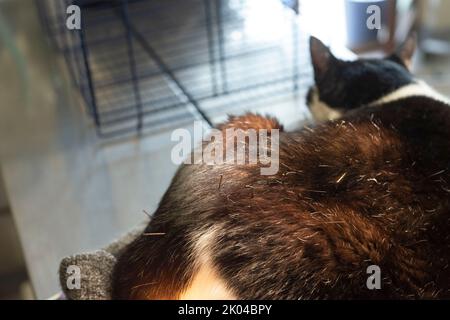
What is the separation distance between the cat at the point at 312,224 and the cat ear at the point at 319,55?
0.81ft

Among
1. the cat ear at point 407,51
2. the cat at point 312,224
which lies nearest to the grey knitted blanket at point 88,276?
the cat at point 312,224

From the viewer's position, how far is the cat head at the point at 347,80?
91 cm

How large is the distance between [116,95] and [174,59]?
14 cm

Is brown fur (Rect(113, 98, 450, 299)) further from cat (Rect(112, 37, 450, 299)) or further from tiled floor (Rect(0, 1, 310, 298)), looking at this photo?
tiled floor (Rect(0, 1, 310, 298))

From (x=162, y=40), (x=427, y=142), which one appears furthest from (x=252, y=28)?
(x=427, y=142)

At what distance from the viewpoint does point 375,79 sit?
92 cm

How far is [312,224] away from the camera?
1.82 ft

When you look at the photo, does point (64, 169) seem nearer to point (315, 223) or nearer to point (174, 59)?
point (174, 59)

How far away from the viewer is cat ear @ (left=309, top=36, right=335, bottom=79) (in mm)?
922

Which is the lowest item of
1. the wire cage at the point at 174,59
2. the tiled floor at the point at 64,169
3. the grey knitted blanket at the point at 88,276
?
the tiled floor at the point at 64,169

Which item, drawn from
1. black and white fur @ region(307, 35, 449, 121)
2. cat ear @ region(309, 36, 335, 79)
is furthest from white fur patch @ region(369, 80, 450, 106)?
cat ear @ region(309, 36, 335, 79)

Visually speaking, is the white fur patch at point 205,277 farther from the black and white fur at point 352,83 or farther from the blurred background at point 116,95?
the black and white fur at point 352,83

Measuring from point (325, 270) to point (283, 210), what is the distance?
0.22 feet

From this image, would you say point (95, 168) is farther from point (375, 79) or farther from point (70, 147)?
point (375, 79)
